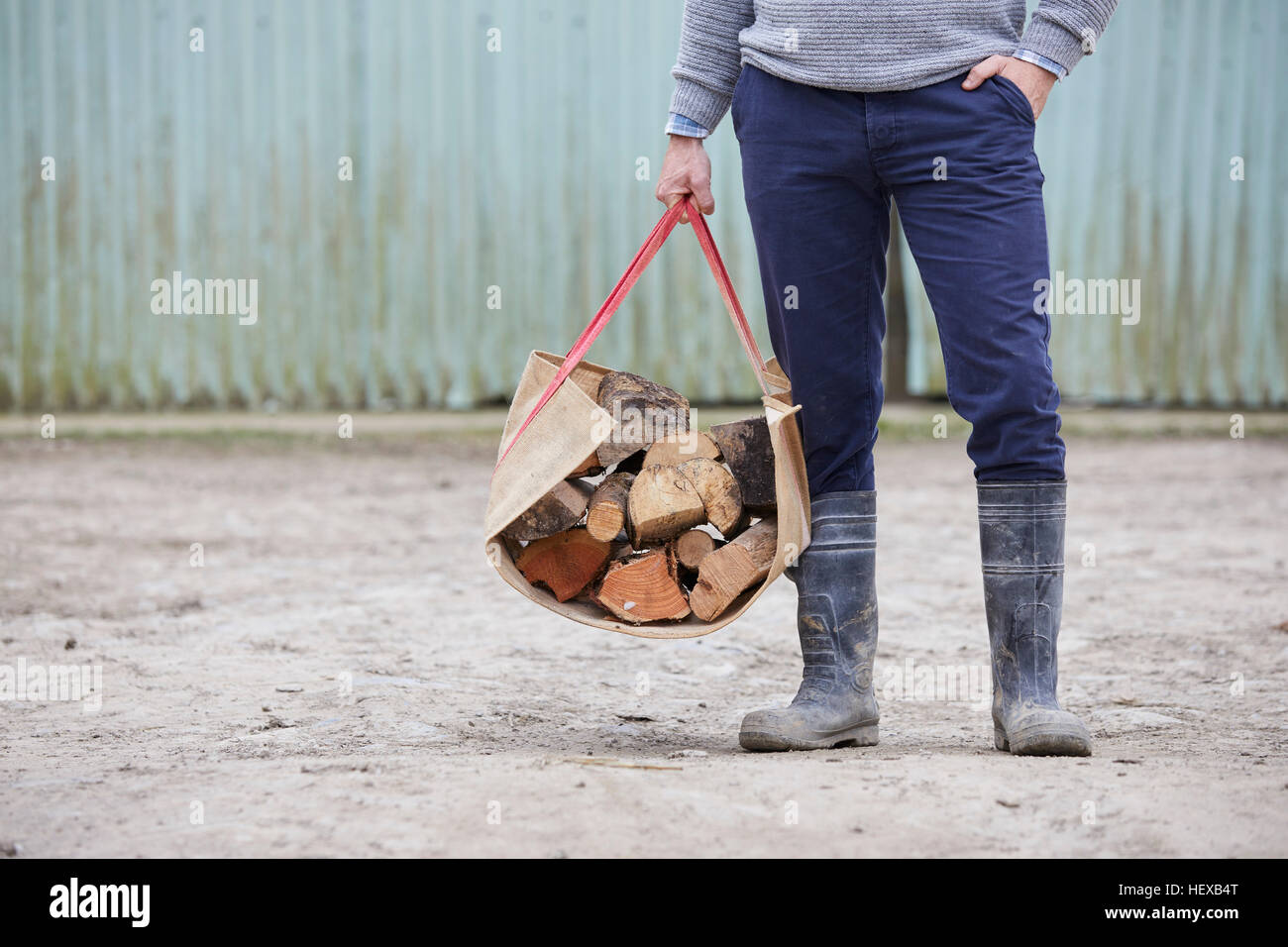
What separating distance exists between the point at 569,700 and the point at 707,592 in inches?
24.0

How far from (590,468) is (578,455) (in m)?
0.20

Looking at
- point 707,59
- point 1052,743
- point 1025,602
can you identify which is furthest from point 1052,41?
point 1052,743

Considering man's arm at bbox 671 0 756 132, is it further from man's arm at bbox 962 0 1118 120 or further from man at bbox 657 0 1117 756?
man's arm at bbox 962 0 1118 120

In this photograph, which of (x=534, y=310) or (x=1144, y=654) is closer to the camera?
(x=1144, y=654)

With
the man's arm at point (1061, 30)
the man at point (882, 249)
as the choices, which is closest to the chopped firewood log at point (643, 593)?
the man at point (882, 249)

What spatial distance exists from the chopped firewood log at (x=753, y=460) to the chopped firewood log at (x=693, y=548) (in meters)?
0.11

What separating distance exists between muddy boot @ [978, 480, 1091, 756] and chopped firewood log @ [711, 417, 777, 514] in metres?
0.37

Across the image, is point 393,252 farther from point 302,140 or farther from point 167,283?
point 167,283

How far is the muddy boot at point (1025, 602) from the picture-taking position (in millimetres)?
2145

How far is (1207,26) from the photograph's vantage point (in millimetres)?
6812

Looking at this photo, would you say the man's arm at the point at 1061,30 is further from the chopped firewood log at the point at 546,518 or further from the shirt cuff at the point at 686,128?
the chopped firewood log at the point at 546,518
